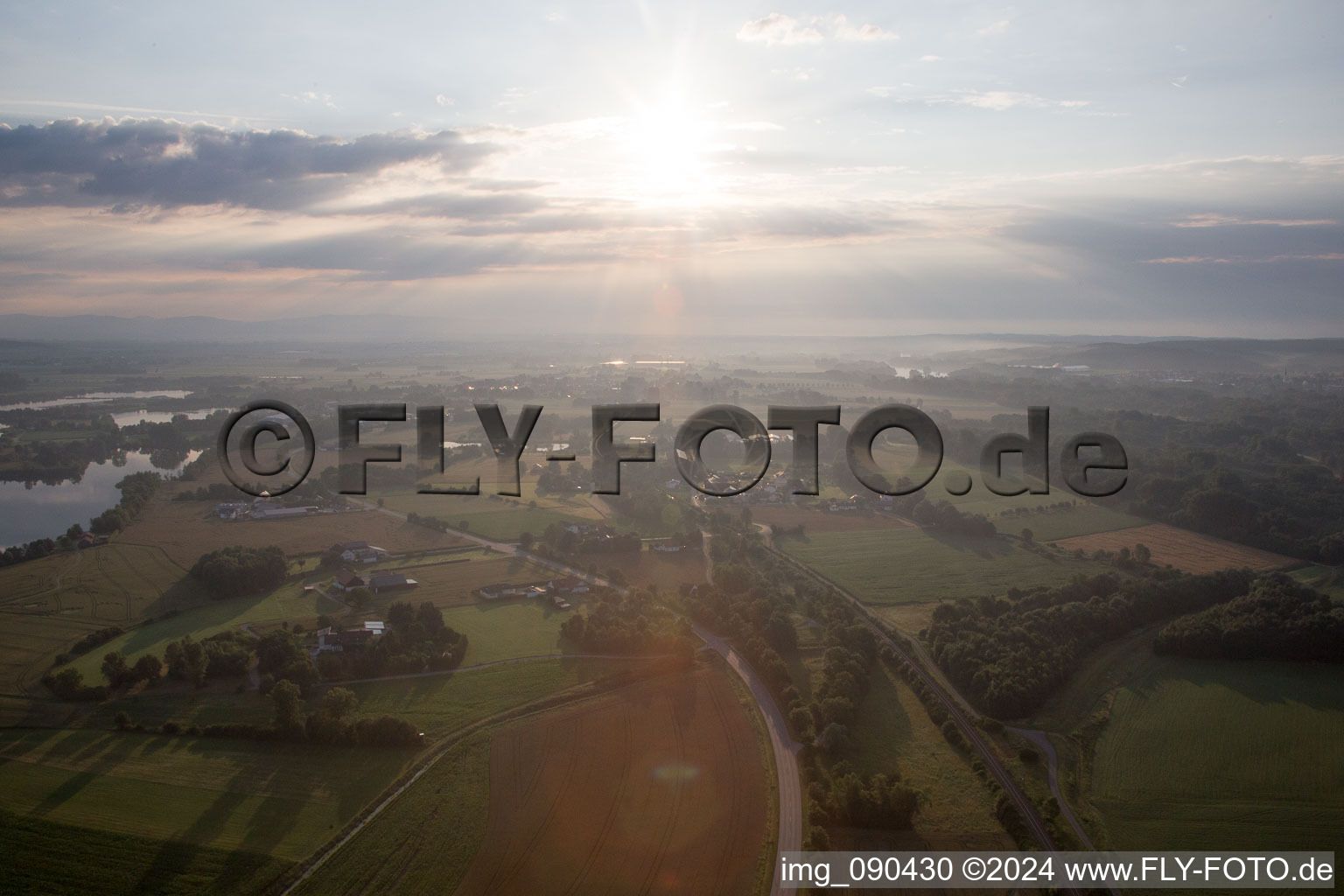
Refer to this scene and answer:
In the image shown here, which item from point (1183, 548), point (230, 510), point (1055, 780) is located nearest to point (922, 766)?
point (1055, 780)

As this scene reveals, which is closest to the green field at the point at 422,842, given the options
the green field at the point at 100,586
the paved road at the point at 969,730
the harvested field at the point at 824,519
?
the paved road at the point at 969,730

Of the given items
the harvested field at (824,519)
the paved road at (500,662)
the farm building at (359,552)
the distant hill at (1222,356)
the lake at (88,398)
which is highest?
the distant hill at (1222,356)

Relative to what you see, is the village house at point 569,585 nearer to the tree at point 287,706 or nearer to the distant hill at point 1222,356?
the tree at point 287,706

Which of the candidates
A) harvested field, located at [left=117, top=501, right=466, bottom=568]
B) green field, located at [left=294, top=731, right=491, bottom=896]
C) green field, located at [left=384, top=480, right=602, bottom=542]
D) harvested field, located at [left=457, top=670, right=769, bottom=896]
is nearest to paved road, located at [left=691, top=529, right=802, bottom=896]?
harvested field, located at [left=457, top=670, right=769, bottom=896]

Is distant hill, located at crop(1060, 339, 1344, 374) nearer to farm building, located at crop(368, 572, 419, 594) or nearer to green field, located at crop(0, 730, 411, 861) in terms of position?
farm building, located at crop(368, 572, 419, 594)

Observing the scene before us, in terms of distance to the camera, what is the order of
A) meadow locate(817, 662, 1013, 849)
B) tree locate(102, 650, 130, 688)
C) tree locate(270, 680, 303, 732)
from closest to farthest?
1. meadow locate(817, 662, 1013, 849)
2. tree locate(270, 680, 303, 732)
3. tree locate(102, 650, 130, 688)

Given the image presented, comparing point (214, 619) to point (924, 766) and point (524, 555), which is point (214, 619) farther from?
point (924, 766)
